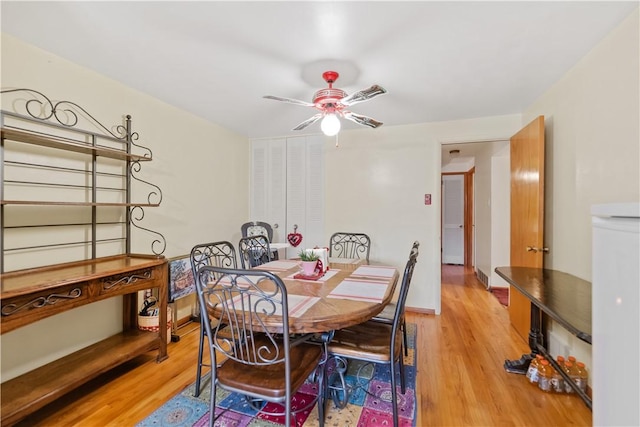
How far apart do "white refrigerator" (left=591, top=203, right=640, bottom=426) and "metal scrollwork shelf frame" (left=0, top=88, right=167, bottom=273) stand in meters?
2.54

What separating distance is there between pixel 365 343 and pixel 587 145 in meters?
1.96

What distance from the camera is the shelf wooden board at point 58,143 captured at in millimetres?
1672

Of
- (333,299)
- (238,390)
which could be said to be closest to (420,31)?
(333,299)

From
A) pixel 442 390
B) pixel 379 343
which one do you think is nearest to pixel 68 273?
pixel 379 343

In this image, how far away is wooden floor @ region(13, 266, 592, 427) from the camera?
66.2 inches

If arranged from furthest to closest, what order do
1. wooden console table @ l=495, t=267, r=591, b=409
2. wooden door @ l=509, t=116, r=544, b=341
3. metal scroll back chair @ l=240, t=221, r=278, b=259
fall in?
1. metal scroll back chair @ l=240, t=221, r=278, b=259
2. wooden door @ l=509, t=116, r=544, b=341
3. wooden console table @ l=495, t=267, r=591, b=409

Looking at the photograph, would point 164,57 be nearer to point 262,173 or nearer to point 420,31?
point 420,31

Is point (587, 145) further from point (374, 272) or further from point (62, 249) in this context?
point (62, 249)

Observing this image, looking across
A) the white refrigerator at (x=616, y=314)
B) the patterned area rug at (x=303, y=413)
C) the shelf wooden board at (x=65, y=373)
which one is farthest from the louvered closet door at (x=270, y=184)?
the white refrigerator at (x=616, y=314)

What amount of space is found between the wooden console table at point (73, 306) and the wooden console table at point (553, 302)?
252 centimetres

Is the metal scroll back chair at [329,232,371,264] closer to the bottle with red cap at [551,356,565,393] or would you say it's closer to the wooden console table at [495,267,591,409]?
the wooden console table at [495,267,591,409]

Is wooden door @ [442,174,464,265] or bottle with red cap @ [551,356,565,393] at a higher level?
wooden door @ [442,174,464,265]

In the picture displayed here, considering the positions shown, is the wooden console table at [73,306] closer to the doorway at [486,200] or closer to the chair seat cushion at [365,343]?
the chair seat cushion at [365,343]

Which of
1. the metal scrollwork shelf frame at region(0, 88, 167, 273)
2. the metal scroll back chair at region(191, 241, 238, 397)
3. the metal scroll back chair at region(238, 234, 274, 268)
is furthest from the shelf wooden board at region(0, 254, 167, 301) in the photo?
the metal scroll back chair at region(238, 234, 274, 268)
